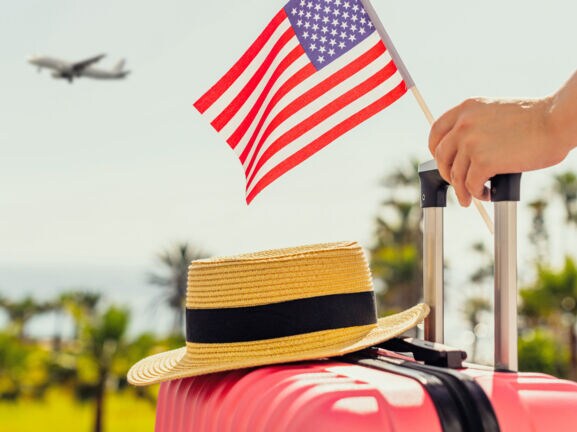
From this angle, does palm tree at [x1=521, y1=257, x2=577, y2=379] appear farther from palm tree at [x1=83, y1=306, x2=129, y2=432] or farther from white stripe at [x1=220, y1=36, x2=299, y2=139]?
white stripe at [x1=220, y1=36, x2=299, y2=139]

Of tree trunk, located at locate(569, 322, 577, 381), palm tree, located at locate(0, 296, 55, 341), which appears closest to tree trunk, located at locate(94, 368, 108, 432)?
tree trunk, located at locate(569, 322, 577, 381)

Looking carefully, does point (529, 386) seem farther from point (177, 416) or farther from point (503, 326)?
point (177, 416)

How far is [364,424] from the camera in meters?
1.20

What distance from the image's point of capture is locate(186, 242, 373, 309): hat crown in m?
1.59

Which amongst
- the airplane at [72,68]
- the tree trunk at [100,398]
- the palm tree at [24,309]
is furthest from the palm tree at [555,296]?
the palm tree at [24,309]

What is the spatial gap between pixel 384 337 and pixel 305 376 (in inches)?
10.2

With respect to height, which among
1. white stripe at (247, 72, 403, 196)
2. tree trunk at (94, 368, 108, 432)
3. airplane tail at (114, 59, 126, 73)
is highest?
airplane tail at (114, 59, 126, 73)

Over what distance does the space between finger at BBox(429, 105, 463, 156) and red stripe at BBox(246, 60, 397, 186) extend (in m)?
0.71

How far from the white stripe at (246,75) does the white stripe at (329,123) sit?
221mm

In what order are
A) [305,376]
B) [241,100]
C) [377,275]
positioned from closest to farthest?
[305,376] < [241,100] < [377,275]

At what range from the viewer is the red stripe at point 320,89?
2184 millimetres

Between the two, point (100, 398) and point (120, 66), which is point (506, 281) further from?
point (120, 66)

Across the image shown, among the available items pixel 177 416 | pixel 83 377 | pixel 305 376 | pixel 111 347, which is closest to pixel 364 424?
pixel 305 376

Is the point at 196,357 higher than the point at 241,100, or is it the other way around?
the point at 241,100
